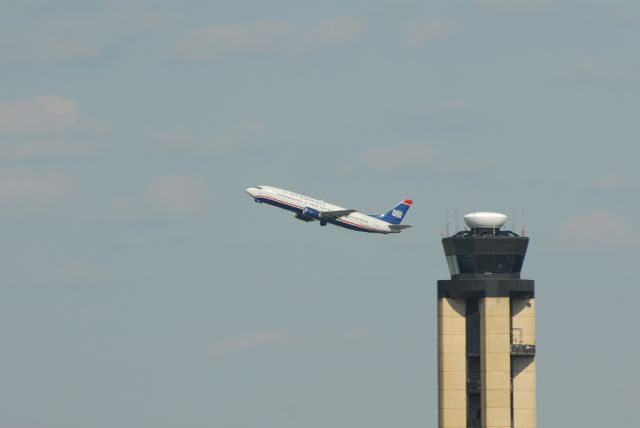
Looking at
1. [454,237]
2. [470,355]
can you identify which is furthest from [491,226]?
[470,355]

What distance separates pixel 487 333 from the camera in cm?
15175

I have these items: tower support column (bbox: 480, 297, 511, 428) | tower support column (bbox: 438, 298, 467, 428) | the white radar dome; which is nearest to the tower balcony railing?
tower support column (bbox: 480, 297, 511, 428)

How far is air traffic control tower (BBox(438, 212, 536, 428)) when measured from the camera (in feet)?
496

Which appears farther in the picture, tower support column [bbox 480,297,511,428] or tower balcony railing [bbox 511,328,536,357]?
tower balcony railing [bbox 511,328,536,357]

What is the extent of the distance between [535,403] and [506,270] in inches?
636

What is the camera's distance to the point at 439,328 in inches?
6137

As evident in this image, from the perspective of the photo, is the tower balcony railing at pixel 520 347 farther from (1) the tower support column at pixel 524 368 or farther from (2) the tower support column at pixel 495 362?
(2) the tower support column at pixel 495 362

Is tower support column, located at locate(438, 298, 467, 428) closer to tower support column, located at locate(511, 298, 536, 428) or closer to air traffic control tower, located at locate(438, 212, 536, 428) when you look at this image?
air traffic control tower, located at locate(438, 212, 536, 428)

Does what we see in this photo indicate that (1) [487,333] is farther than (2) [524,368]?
No

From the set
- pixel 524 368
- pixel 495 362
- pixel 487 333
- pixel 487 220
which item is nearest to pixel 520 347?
pixel 524 368

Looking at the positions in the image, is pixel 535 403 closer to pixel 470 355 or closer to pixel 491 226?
pixel 470 355

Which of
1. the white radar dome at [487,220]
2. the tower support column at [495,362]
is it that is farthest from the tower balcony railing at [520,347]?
the white radar dome at [487,220]

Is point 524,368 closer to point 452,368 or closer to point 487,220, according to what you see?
point 452,368

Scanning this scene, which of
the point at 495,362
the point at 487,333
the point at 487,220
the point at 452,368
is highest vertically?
the point at 487,220
